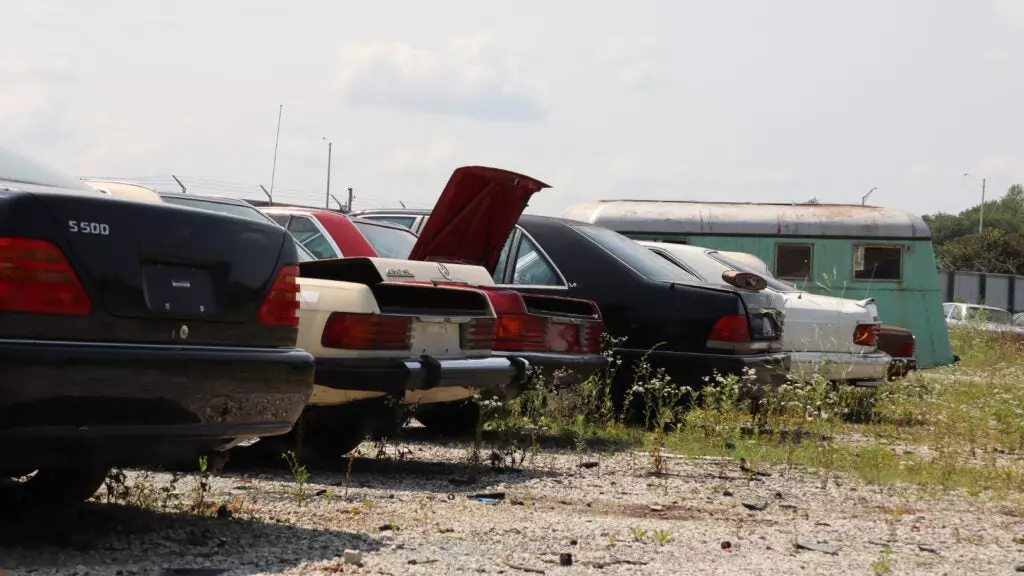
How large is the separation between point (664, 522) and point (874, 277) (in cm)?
1306

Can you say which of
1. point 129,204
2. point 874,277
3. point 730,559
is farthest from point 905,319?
point 129,204

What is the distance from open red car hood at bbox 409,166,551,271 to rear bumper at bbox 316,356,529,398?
1661mm

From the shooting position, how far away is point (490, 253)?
30.9ft

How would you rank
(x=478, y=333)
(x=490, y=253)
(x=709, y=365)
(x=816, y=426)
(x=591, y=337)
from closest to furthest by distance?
(x=478, y=333) < (x=591, y=337) < (x=490, y=253) < (x=709, y=365) < (x=816, y=426)

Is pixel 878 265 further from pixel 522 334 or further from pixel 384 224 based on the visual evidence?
pixel 522 334

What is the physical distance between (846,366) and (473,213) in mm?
3989

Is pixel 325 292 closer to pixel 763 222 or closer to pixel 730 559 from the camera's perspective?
pixel 730 559

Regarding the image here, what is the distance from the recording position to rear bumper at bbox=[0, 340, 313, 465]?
4203 millimetres

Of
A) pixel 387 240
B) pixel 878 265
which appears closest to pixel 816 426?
pixel 387 240

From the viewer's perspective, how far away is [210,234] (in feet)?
16.0

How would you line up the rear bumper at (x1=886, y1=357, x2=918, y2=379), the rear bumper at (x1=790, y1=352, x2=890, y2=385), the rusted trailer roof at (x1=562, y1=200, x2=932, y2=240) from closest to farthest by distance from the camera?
the rear bumper at (x1=790, y1=352, x2=890, y2=385) → the rear bumper at (x1=886, y1=357, x2=918, y2=379) → the rusted trailer roof at (x1=562, y1=200, x2=932, y2=240)

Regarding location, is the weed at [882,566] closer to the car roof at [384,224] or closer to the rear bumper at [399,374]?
the rear bumper at [399,374]

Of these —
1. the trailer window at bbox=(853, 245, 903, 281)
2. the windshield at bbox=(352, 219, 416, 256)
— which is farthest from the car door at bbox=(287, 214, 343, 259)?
the trailer window at bbox=(853, 245, 903, 281)

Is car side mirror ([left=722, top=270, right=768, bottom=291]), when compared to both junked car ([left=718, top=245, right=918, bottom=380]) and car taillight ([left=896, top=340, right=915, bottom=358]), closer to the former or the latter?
junked car ([left=718, top=245, right=918, bottom=380])
